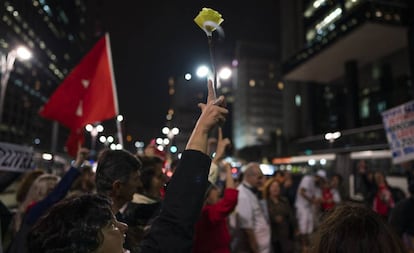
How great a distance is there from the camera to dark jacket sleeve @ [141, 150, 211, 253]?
4.94 feet

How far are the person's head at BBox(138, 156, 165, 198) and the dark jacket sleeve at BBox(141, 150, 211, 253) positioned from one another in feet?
6.79

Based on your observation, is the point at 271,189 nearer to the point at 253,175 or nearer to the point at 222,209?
the point at 253,175

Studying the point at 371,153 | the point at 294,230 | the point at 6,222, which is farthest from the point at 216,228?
the point at 371,153

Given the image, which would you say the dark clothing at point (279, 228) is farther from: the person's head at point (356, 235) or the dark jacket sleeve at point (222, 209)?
the person's head at point (356, 235)

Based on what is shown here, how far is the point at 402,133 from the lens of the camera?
6.90 metres

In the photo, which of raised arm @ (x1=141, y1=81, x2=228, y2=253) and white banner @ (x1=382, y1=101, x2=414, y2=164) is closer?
raised arm @ (x1=141, y1=81, x2=228, y2=253)

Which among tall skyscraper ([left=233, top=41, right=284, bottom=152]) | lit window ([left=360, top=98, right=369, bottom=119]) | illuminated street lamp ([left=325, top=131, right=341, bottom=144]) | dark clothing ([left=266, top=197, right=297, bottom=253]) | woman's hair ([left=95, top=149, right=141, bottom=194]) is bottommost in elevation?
dark clothing ([left=266, top=197, right=297, bottom=253])

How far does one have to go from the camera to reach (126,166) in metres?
2.95

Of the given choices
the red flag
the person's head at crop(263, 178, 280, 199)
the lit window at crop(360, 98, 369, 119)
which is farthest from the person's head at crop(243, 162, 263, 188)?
the lit window at crop(360, 98, 369, 119)

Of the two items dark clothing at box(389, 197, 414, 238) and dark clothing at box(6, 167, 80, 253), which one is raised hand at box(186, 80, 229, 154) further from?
dark clothing at box(389, 197, 414, 238)

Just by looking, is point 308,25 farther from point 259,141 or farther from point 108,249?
point 259,141

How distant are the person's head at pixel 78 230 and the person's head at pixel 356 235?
3.13 feet

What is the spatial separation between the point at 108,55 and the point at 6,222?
14.5ft

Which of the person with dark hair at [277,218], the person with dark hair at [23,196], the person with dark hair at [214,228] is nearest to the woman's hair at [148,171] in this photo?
the person with dark hair at [214,228]
